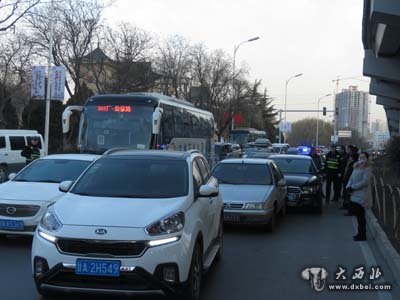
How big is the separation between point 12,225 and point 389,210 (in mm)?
7083

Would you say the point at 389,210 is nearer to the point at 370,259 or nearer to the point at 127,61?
the point at 370,259

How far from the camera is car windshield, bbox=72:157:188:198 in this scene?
271 inches

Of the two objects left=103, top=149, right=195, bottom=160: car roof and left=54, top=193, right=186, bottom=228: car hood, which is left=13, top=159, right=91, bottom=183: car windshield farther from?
left=54, top=193, right=186, bottom=228: car hood

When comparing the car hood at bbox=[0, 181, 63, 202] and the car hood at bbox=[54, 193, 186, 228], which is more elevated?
the car hood at bbox=[54, 193, 186, 228]

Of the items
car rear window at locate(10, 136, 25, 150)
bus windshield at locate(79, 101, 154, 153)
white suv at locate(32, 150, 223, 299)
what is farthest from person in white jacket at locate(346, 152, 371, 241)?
car rear window at locate(10, 136, 25, 150)

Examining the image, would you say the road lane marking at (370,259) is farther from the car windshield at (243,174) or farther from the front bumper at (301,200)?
the front bumper at (301,200)

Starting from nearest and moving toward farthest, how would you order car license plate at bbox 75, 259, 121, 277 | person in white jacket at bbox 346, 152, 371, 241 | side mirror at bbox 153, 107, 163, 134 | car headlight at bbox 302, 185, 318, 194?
car license plate at bbox 75, 259, 121, 277 < person in white jacket at bbox 346, 152, 371, 241 < car headlight at bbox 302, 185, 318, 194 < side mirror at bbox 153, 107, 163, 134

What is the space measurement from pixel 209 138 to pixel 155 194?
22366mm

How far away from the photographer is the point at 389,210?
11430 millimetres

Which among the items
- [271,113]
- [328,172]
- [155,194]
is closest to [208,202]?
[155,194]

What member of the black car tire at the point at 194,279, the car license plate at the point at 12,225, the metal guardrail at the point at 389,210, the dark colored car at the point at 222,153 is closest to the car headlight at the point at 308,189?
the metal guardrail at the point at 389,210

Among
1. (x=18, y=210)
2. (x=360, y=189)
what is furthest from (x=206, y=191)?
(x=360, y=189)

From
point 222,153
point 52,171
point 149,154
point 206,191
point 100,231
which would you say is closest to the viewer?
point 100,231

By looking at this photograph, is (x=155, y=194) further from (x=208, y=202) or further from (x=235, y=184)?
(x=235, y=184)
